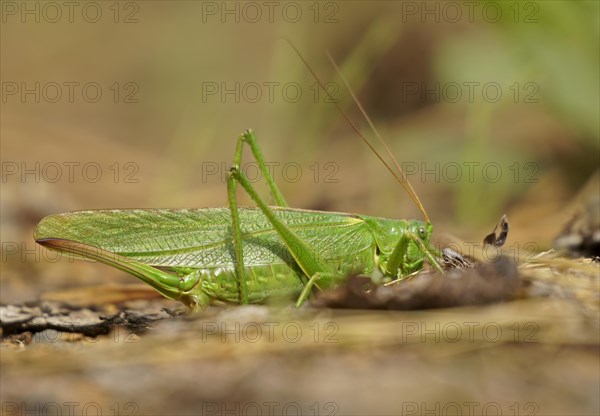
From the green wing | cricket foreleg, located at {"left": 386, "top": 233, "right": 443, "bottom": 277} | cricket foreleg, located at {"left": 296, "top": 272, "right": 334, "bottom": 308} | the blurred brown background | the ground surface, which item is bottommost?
the ground surface

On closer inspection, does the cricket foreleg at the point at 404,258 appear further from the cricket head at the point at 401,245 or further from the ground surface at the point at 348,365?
the ground surface at the point at 348,365

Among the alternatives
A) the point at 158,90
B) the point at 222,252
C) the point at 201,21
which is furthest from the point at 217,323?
the point at 201,21

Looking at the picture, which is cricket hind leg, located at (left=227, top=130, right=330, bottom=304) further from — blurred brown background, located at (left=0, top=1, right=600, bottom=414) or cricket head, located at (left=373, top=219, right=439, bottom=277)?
blurred brown background, located at (left=0, top=1, right=600, bottom=414)

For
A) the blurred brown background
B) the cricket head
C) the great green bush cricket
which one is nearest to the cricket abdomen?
the great green bush cricket

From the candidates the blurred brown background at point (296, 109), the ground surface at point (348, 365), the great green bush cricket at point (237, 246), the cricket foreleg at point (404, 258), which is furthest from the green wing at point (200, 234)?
the blurred brown background at point (296, 109)

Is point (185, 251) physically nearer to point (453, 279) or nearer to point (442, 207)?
point (453, 279)

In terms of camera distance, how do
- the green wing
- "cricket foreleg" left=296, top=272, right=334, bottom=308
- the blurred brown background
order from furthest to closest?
the blurred brown background
the green wing
"cricket foreleg" left=296, top=272, right=334, bottom=308
